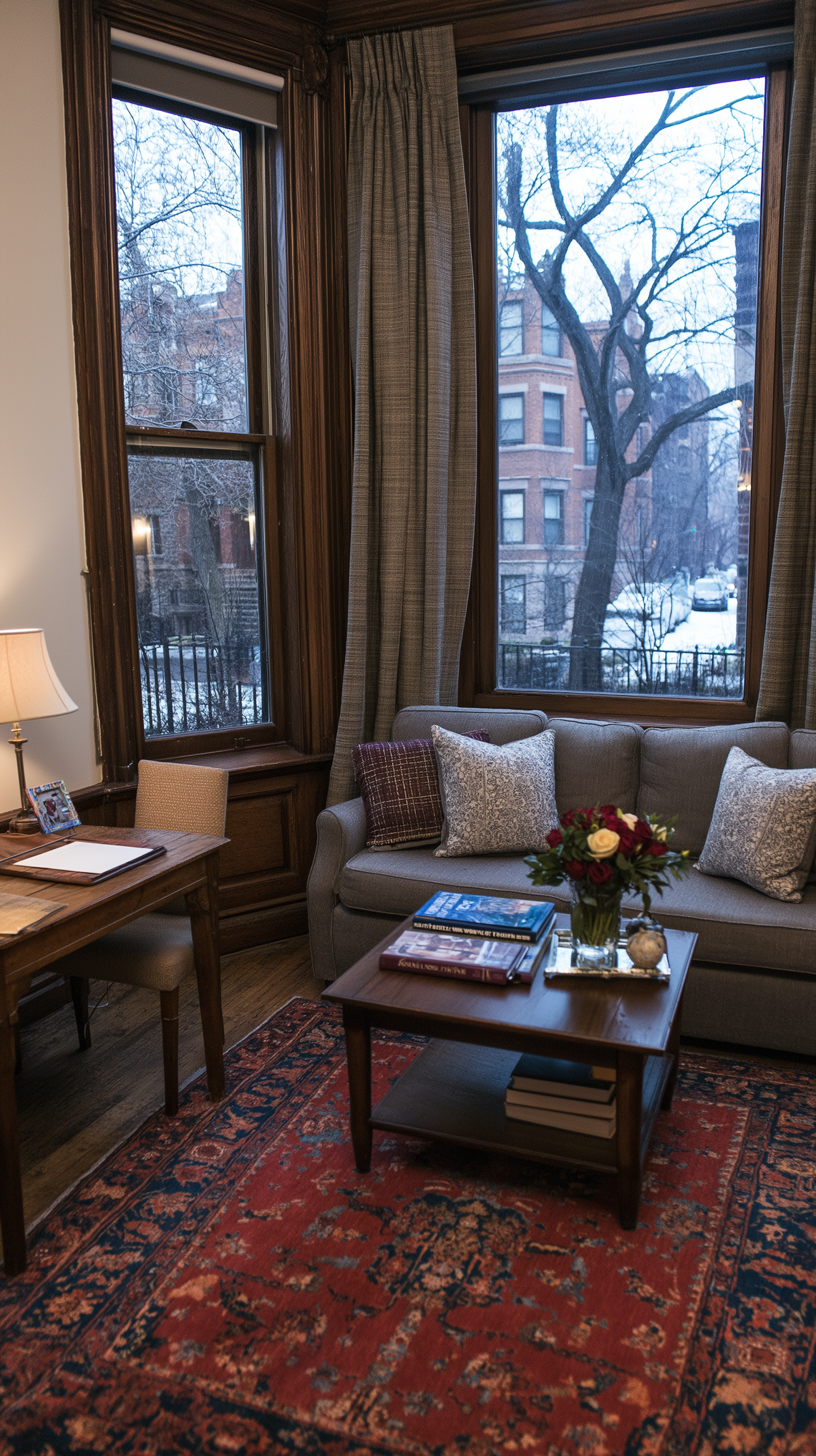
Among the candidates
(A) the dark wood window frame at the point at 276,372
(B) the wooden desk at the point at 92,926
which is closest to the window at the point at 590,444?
(A) the dark wood window frame at the point at 276,372

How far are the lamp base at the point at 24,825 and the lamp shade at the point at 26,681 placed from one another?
30 cm

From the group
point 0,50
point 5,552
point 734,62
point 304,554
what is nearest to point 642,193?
point 734,62

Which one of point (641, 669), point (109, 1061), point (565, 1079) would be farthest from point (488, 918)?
point (641, 669)

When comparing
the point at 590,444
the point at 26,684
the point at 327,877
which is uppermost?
the point at 590,444

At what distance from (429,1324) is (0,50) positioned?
11.5ft

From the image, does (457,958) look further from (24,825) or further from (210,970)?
(24,825)

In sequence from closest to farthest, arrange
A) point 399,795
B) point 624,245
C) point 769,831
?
point 769,831 → point 399,795 → point 624,245

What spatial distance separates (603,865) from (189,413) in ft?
8.12

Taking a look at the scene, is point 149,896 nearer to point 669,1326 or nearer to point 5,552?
point 5,552

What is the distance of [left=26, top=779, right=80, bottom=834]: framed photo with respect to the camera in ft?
9.28

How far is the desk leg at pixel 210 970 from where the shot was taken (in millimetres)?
2705

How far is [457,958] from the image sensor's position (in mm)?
2391

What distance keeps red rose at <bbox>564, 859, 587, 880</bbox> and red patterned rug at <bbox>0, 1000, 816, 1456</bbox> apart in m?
0.73

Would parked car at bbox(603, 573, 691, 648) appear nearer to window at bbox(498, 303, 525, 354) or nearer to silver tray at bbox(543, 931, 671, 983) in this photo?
window at bbox(498, 303, 525, 354)
